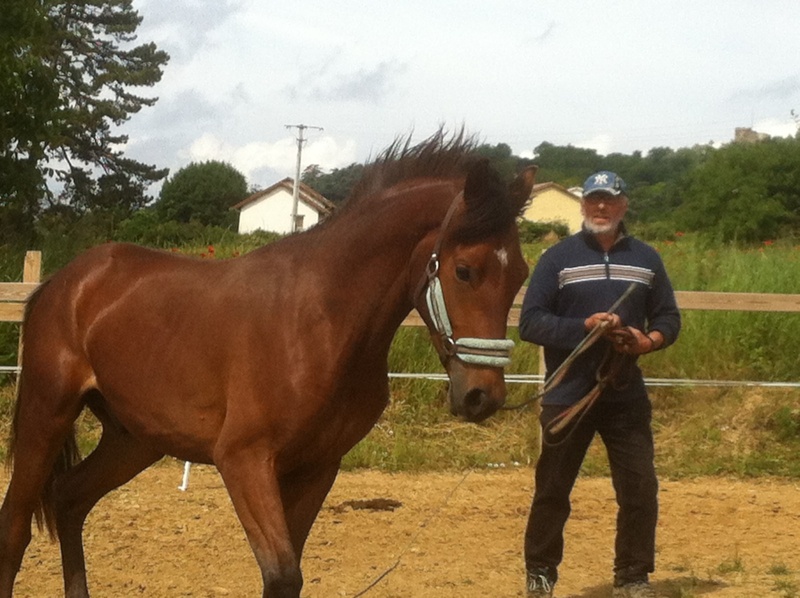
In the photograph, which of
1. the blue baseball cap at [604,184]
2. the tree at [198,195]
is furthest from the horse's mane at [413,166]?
the tree at [198,195]

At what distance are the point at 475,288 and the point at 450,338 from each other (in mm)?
178

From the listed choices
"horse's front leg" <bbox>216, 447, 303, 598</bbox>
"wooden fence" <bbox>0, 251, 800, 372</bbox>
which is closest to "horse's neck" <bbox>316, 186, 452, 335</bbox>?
"horse's front leg" <bbox>216, 447, 303, 598</bbox>

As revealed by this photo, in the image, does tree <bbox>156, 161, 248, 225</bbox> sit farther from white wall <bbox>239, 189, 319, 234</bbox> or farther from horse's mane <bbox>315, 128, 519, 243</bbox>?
horse's mane <bbox>315, 128, 519, 243</bbox>

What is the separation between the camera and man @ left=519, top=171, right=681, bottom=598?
3988 millimetres

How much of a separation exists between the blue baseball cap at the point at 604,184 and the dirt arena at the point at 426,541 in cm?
203

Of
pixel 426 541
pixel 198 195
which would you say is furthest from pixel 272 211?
pixel 426 541

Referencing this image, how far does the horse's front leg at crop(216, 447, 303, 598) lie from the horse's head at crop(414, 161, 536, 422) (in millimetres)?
707

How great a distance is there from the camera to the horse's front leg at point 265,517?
2990 millimetres

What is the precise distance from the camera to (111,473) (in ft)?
13.9

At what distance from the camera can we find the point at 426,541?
5590 mm

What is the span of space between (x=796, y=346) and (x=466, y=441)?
141 inches

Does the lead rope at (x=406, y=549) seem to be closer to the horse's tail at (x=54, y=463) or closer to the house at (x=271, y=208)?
the horse's tail at (x=54, y=463)

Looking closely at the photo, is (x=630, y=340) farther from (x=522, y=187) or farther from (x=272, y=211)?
(x=272, y=211)

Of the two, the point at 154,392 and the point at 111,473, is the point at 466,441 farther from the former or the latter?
the point at 154,392
